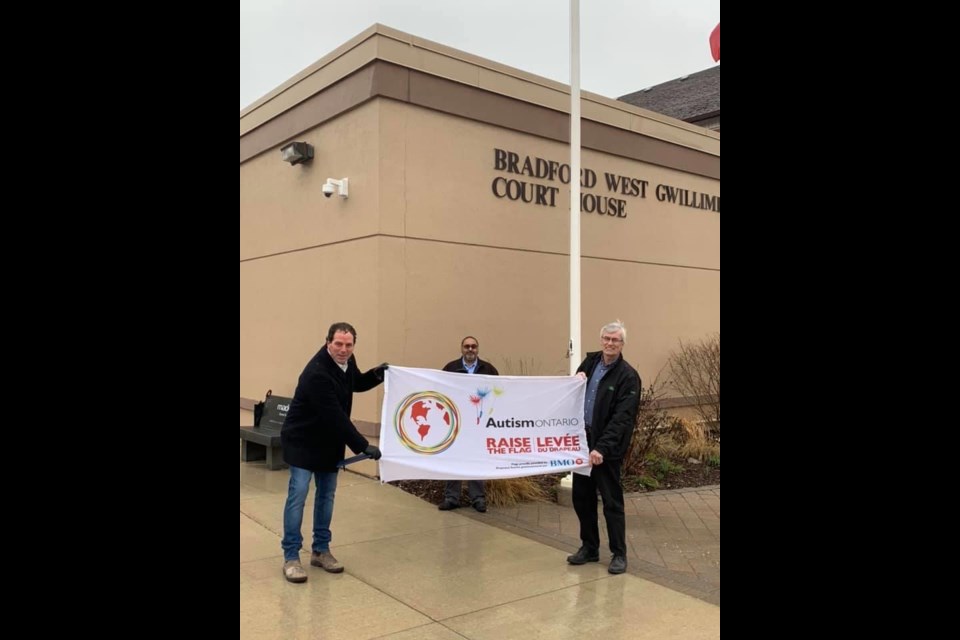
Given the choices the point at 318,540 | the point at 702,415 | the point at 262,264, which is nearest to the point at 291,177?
the point at 262,264

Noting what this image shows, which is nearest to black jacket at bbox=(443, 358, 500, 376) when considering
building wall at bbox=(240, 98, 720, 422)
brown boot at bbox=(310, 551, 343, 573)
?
building wall at bbox=(240, 98, 720, 422)

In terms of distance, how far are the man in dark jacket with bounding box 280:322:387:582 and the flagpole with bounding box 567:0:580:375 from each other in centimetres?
322

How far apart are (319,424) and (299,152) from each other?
5626 mm

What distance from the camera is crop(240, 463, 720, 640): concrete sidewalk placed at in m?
4.44

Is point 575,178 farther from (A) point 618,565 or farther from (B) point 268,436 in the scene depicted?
(B) point 268,436

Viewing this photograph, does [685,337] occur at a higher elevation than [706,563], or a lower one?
higher

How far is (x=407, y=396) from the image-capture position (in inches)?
232

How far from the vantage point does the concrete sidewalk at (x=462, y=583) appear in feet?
14.6

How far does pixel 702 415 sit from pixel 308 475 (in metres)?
7.81

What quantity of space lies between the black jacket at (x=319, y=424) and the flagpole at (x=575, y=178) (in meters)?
3.27

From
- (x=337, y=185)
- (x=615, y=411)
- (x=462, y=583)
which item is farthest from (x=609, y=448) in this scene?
(x=337, y=185)

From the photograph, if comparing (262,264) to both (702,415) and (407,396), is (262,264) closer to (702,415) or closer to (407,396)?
(407,396)

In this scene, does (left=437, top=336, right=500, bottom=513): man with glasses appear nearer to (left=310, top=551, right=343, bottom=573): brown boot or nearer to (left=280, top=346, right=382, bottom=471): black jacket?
(left=310, top=551, right=343, bottom=573): brown boot

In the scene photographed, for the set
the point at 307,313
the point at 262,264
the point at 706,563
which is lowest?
the point at 706,563
